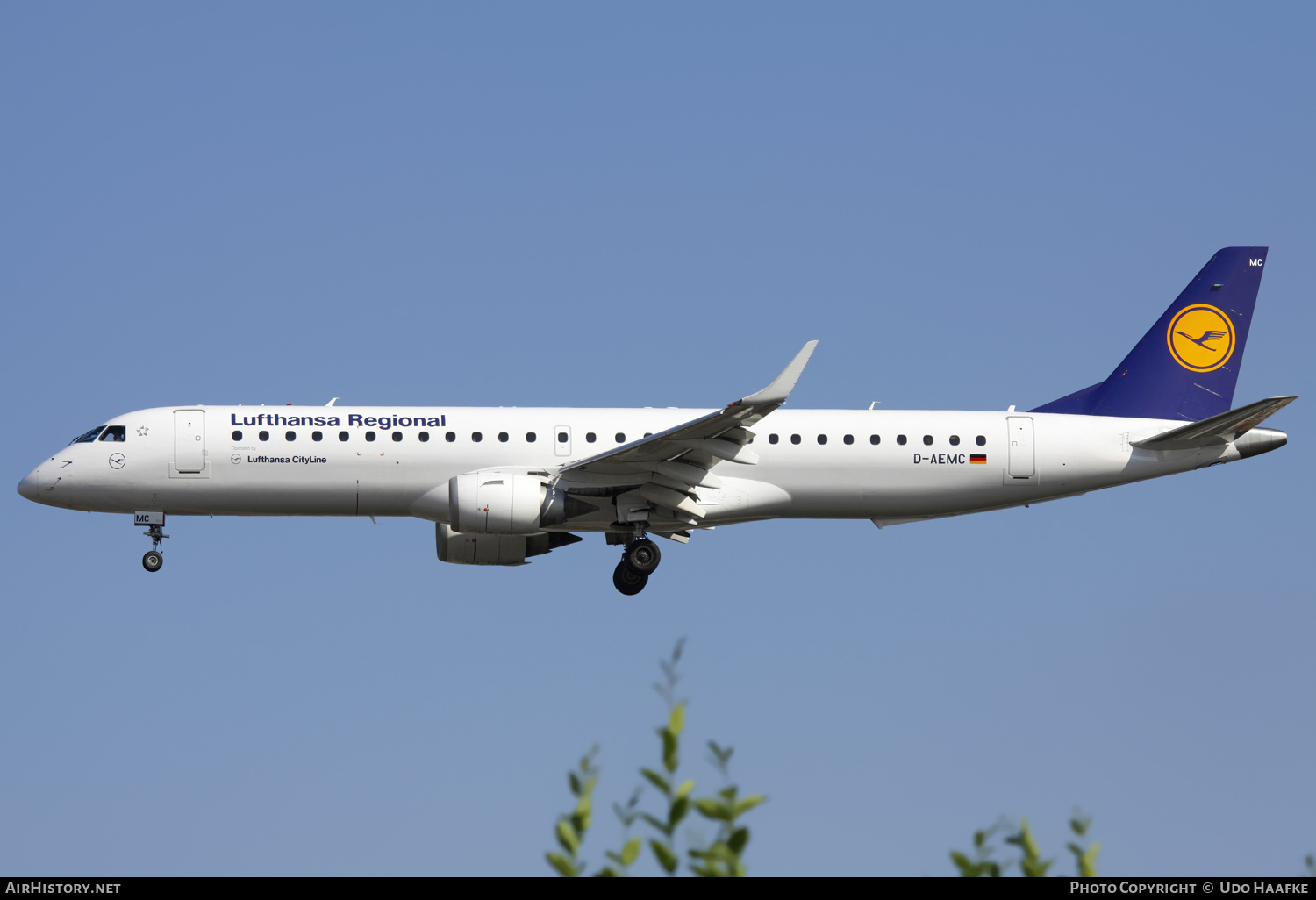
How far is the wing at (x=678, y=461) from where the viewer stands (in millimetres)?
34094

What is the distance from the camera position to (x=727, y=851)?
9266 millimetres

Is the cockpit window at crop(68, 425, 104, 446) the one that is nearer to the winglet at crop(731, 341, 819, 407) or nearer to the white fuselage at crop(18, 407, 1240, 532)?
the white fuselage at crop(18, 407, 1240, 532)

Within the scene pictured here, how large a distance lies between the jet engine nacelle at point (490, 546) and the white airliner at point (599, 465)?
0.15ft

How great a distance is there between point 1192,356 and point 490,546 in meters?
19.6

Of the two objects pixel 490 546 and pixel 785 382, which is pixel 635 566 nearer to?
pixel 490 546

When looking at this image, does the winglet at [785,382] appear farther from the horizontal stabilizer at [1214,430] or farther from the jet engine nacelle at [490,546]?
the horizontal stabilizer at [1214,430]

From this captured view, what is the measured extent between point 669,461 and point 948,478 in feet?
23.9

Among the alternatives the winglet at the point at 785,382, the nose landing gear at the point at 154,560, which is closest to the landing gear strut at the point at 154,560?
the nose landing gear at the point at 154,560

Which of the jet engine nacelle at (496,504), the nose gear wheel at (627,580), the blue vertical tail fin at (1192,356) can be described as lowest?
the nose gear wheel at (627,580)
